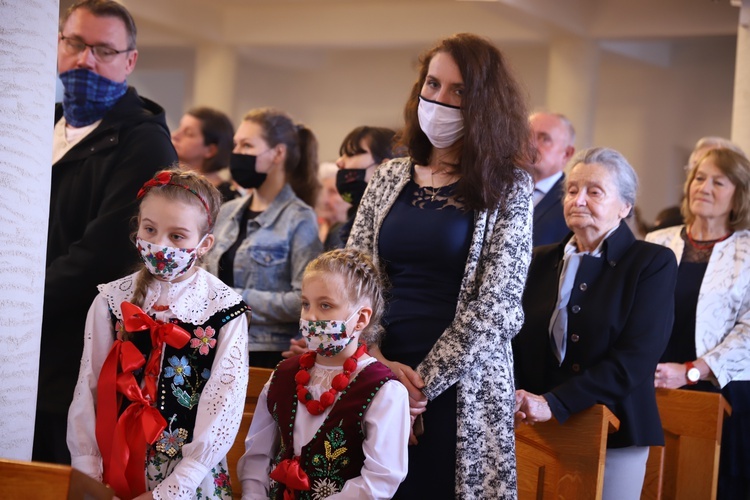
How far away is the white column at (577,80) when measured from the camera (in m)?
10.2

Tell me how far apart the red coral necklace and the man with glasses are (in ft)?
2.49

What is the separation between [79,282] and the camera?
306 centimetres

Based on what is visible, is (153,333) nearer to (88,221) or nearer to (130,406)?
(130,406)

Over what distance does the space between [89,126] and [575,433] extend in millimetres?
1890

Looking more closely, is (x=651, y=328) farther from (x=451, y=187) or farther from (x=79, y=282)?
(x=79, y=282)

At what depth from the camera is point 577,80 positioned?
1021 cm

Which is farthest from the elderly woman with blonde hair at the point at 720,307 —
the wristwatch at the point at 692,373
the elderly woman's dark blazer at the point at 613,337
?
the elderly woman's dark blazer at the point at 613,337

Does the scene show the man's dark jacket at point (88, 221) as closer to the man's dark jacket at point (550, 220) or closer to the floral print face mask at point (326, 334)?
the floral print face mask at point (326, 334)

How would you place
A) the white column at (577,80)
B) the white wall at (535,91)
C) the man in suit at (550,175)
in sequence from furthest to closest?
the white wall at (535,91)
the white column at (577,80)
the man in suit at (550,175)

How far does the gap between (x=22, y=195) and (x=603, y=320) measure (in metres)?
1.93

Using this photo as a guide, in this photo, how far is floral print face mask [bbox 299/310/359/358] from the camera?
2.57 m

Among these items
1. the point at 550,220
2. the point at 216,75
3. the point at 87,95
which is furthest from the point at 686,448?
the point at 216,75

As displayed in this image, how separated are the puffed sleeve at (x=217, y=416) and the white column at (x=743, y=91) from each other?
207 inches

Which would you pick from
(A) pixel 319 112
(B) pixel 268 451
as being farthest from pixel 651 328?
(A) pixel 319 112
